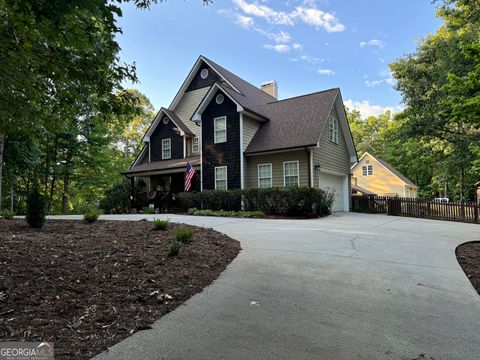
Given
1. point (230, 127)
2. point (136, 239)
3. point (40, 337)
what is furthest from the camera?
point (230, 127)

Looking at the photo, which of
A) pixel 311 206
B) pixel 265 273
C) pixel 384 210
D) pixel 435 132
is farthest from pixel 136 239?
pixel 435 132

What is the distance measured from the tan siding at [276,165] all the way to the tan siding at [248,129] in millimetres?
881

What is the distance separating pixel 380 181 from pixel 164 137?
2608cm

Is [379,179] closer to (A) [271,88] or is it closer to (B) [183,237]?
(A) [271,88]

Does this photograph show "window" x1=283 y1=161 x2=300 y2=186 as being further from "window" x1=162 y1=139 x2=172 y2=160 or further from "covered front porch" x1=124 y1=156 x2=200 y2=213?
"window" x1=162 y1=139 x2=172 y2=160

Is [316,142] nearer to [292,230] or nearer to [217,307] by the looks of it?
[292,230]

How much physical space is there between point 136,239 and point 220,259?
208 cm

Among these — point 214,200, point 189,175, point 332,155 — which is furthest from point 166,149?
point 332,155

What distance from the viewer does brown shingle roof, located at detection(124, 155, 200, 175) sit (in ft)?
59.1

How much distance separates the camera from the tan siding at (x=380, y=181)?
34.5m

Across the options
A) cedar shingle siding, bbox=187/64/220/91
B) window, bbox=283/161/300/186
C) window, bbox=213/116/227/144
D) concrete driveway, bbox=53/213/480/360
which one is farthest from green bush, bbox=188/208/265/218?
cedar shingle siding, bbox=187/64/220/91

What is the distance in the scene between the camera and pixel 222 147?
16.8 metres

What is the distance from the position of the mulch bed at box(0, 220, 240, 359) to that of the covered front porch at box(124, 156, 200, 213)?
11.8 metres

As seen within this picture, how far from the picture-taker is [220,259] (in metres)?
5.31
